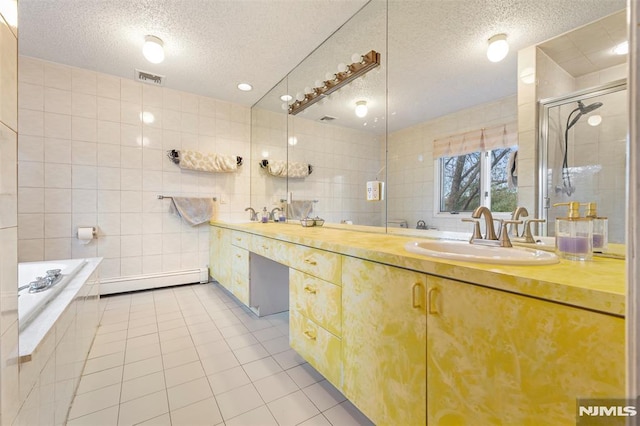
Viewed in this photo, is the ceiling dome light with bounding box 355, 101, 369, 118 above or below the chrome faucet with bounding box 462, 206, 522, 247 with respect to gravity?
above

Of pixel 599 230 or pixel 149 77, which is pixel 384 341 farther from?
pixel 149 77

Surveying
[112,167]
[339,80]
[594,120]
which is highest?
[339,80]

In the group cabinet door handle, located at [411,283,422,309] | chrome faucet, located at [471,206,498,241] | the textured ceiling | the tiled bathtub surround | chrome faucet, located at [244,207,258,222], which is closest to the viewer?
cabinet door handle, located at [411,283,422,309]

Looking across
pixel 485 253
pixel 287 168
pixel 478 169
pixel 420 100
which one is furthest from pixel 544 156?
pixel 287 168

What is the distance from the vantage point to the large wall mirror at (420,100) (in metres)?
1.14

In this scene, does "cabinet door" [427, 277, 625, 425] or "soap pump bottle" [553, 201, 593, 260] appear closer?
"cabinet door" [427, 277, 625, 425]

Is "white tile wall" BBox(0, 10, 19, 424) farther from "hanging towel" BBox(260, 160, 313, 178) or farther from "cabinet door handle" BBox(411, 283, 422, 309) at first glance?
"hanging towel" BBox(260, 160, 313, 178)

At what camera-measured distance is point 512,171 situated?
1.23m

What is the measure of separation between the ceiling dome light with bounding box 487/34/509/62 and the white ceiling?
3 cm

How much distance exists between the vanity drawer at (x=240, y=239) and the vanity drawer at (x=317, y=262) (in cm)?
80

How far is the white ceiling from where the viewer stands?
125cm

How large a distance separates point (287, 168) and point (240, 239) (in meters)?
1.06

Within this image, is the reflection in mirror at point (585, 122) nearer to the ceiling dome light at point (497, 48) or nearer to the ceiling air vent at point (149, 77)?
the ceiling dome light at point (497, 48)

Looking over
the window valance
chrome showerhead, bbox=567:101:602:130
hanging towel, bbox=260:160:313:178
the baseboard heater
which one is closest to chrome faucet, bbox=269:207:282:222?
hanging towel, bbox=260:160:313:178
